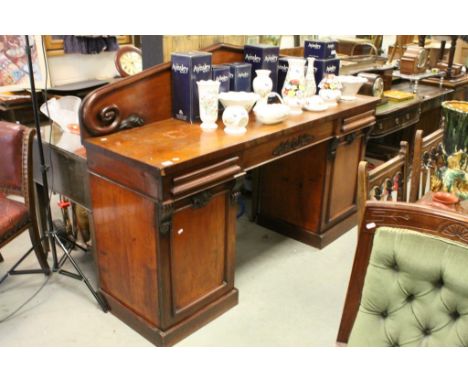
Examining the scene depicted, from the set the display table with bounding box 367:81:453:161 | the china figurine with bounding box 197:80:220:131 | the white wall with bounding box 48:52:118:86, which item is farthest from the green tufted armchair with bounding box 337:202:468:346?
the white wall with bounding box 48:52:118:86

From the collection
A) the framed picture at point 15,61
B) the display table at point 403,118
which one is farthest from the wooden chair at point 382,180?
the framed picture at point 15,61

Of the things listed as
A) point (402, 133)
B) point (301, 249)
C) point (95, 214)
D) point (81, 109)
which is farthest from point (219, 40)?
point (402, 133)

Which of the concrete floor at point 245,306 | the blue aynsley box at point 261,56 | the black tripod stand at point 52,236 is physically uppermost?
the blue aynsley box at point 261,56

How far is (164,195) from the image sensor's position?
165 cm

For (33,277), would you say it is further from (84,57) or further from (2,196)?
(84,57)

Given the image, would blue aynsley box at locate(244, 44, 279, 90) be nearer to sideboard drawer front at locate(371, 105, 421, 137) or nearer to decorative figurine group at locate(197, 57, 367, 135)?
decorative figurine group at locate(197, 57, 367, 135)

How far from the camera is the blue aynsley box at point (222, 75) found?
6.99 ft

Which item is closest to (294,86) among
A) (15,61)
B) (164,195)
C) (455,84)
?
(164,195)

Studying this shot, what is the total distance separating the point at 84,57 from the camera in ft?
14.6

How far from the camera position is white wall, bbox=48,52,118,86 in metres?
4.20

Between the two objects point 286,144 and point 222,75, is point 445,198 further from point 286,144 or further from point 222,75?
point 222,75

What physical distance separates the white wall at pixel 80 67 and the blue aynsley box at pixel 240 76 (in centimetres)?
253

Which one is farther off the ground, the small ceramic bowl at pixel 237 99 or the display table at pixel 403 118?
the small ceramic bowl at pixel 237 99

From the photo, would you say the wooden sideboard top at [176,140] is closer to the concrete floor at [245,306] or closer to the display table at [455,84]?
the concrete floor at [245,306]
